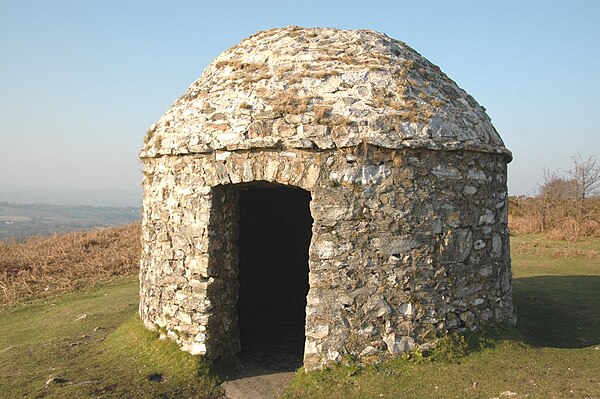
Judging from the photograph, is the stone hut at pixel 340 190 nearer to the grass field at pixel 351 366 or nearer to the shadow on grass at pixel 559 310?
the grass field at pixel 351 366

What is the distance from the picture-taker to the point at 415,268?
6637 mm

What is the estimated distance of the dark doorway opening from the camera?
1037cm

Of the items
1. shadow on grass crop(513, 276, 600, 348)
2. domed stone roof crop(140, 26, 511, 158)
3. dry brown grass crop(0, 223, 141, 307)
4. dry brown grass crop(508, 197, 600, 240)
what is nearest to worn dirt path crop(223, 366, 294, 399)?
domed stone roof crop(140, 26, 511, 158)

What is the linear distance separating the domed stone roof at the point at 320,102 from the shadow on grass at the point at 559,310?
3086 mm

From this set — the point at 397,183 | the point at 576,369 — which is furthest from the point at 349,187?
the point at 576,369

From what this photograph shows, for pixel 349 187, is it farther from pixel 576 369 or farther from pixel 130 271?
pixel 130 271

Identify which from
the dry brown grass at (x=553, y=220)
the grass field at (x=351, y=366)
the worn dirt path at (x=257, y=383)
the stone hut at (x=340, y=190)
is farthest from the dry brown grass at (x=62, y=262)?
the dry brown grass at (x=553, y=220)

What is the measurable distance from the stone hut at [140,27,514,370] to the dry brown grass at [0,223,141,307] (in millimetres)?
7424

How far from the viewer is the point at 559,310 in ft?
32.9

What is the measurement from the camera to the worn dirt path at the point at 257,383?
663 cm

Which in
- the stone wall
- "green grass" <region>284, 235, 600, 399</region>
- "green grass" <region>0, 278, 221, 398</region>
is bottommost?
"green grass" <region>0, 278, 221, 398</region>

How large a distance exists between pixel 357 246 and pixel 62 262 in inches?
500

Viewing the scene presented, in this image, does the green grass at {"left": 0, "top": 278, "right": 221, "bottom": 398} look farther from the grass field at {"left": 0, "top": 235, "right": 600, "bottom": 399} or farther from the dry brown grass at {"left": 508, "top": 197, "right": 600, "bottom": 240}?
the dry brown grass at {"left": 508, "top": 197, "right": 600, "bottom": 240}

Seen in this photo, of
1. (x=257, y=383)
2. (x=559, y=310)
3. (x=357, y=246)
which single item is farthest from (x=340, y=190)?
(x=559, y=310)
